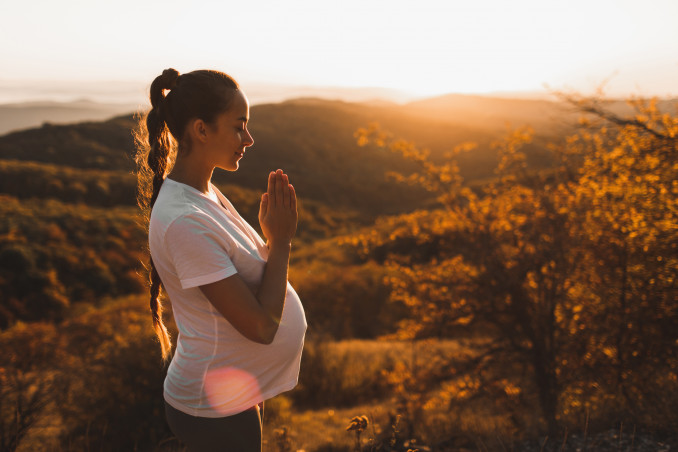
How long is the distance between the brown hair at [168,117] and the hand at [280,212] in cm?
27

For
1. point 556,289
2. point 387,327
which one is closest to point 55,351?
point 556,289

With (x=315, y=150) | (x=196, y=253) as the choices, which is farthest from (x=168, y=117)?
(x=315, y=150)

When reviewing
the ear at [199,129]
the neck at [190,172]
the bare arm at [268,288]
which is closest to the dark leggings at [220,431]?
the bare arm at [268,288]

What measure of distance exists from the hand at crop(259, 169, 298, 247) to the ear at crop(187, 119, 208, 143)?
0.23m

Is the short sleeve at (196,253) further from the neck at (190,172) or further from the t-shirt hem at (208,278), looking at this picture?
the neck at (190,172)

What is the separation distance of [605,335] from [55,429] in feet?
21.2

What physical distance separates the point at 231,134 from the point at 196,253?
427 mm

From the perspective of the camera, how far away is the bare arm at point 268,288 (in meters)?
1.16

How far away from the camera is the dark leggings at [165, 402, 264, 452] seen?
1.33 meters

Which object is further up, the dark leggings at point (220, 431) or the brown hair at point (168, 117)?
the brown hair at point (168, 117)

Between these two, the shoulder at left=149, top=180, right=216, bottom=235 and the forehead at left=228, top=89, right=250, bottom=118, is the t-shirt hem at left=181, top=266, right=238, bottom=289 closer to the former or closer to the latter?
the shoulder at left=149, top=180, right=216, bottom=235

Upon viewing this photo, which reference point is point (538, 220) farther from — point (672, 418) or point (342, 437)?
point (342, 437)

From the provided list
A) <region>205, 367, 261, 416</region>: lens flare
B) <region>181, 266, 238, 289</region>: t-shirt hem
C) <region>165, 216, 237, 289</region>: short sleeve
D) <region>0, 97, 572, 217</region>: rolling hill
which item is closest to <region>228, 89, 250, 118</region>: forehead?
<region>165, 216, 237, 289</region>: short sleeve

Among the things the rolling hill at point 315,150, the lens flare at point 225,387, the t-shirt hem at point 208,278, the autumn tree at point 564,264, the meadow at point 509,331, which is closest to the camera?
the t-shirt hem at point 208,278
